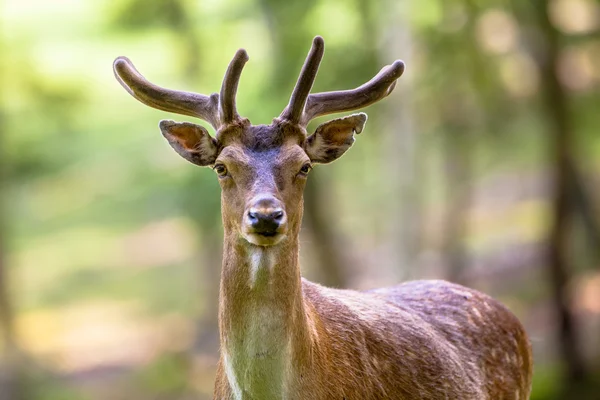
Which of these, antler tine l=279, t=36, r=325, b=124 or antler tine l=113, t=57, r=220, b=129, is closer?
antler tine l=279, t=36, r=325, b=124

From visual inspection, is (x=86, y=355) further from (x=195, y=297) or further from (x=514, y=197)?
(x=514, y=197)

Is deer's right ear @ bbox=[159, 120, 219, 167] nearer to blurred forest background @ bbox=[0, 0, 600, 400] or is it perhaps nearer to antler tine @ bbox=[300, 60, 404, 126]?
antler tine @ bbox=[300, 60, 404, 126]

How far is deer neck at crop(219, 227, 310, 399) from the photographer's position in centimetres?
570

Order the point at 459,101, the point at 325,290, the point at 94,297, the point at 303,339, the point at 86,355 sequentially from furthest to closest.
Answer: the point at 94,297 < the point at 86,355 < the point at 459,101 < the point at 325,290 < the point at 303,339

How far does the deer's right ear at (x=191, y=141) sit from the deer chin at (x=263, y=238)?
890mm

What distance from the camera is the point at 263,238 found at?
5.47m

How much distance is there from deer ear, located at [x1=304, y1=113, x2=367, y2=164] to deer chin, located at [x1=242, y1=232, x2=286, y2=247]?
983 mm

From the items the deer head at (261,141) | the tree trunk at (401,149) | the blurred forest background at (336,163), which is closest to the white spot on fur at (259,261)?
the deer head at (261,141)

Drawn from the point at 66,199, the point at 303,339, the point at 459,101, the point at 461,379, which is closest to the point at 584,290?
the point at 459,101

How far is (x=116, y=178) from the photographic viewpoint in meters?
28.9

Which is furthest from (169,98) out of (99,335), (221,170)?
(99,335)

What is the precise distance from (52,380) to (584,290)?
12.9 metres

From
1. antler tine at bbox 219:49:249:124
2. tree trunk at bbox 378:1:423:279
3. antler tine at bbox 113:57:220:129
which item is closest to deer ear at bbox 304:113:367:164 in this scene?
antler tine at bbox 219:49:249:124

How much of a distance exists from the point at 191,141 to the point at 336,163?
1667cm
